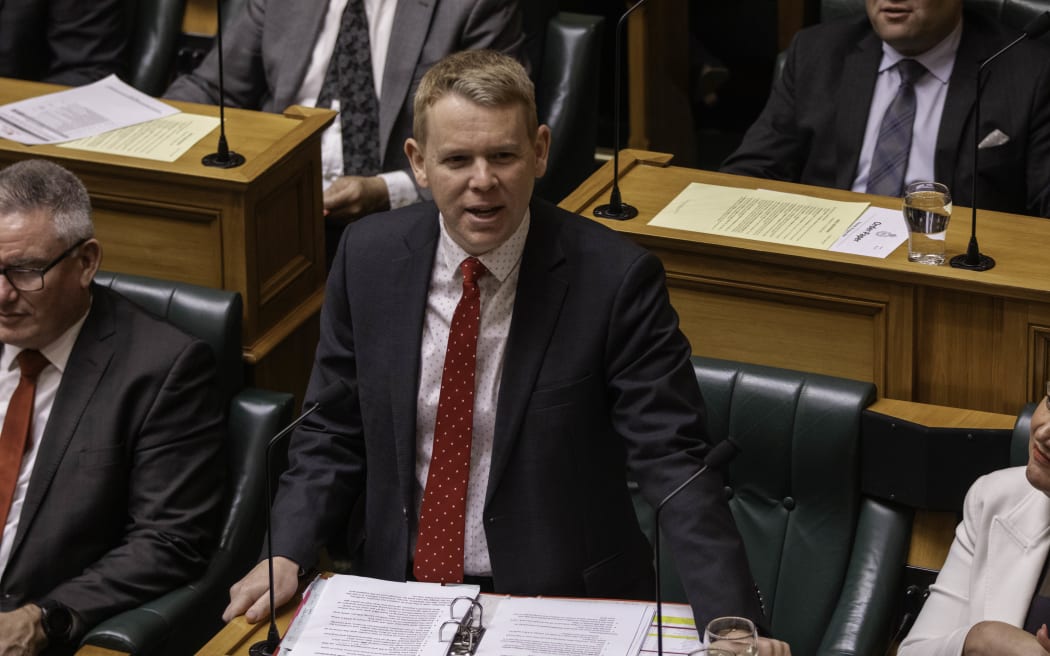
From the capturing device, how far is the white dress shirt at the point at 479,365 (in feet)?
7.50

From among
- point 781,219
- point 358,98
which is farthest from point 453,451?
point 358,98

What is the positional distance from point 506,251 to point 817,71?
1.74m

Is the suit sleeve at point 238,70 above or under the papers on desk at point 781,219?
above

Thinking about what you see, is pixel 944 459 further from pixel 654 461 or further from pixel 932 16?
pixel 932 16

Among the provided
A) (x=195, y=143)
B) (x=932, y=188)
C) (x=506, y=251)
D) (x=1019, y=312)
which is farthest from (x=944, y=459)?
(x=195, y=143)

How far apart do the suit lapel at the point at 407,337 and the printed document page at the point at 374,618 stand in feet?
0.47

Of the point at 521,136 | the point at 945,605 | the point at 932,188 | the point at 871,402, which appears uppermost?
the point at 521,136

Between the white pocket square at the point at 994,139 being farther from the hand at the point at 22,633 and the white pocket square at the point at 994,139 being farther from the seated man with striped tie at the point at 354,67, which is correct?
the hand at the point at 22,633

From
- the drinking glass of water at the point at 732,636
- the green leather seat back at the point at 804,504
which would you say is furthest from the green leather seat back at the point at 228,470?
the drinking glass of water at the point at 732,636

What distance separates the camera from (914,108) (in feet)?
12.2

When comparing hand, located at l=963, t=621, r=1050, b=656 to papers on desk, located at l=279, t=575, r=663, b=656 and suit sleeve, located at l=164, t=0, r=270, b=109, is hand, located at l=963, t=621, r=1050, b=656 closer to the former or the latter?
papers on desk, located at l=279, t=575, r=663, b=656

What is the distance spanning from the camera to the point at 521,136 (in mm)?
2168

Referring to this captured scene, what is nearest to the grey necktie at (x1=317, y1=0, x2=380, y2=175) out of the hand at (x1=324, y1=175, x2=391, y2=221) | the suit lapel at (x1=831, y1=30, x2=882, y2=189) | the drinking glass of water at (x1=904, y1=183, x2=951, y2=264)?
the hand at (x1=324, y1=175, x2=391, y2=221)

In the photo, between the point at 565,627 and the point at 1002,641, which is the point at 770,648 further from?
the point at 1002,641
